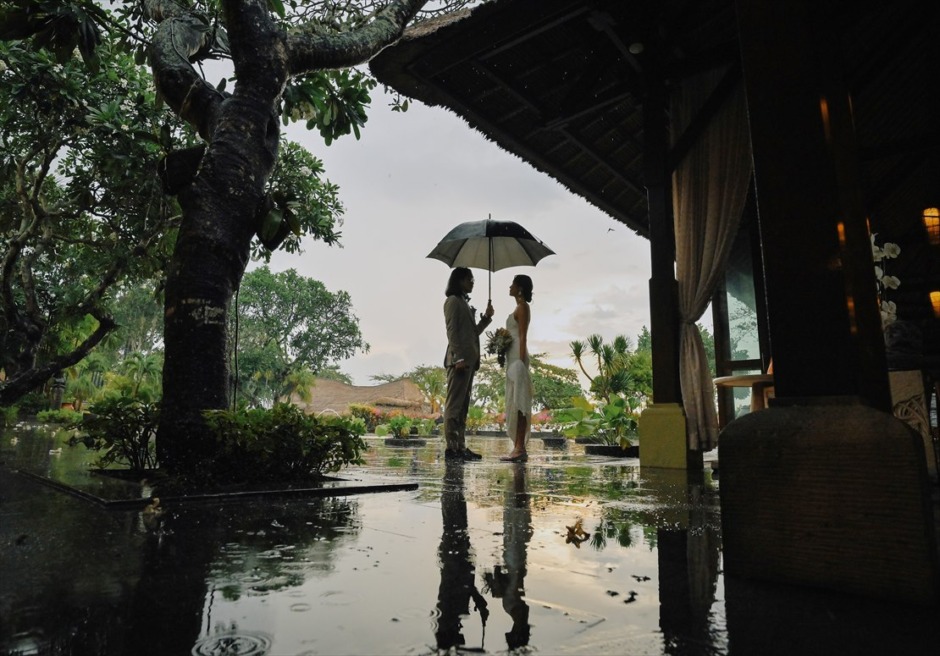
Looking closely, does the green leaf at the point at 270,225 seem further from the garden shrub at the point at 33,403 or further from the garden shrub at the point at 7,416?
the garden shrub at the point at 33,403

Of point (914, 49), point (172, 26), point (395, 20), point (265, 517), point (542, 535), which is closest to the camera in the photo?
point (542, 535)

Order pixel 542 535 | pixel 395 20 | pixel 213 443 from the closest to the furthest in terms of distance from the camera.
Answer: pixel 542 535, pixel 213 443, pixel 395 20

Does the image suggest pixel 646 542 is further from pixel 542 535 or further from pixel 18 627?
pixel 18 627

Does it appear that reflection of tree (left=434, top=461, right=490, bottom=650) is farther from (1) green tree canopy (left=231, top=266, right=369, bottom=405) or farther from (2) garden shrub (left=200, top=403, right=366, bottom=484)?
(1) green tree canopy (left=231, top=266, right=369, bottom=405)

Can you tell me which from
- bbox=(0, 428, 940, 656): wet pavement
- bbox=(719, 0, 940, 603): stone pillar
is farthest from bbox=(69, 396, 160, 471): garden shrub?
bbox=(719, 0, 940, 603): stone pillar

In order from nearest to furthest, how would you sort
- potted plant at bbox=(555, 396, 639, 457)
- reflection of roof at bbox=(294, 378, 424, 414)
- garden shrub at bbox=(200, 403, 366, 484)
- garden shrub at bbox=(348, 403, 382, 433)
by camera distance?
garden shrub at bbox=(200, 403, 366, 484)
potted plant at bbox=(555, 396, 639, 457)
garden shrub at bbox=(348, 403, 382, 433)
reflection of roof at bbox=(294, 378, 424, 414)

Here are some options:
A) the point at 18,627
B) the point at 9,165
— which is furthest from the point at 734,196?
the point at 9,165

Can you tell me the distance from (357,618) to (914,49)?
8.42 metres

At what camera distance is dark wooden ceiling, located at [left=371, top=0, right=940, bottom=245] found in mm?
4977

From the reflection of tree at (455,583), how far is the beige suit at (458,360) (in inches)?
130

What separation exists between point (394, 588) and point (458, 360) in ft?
15.0

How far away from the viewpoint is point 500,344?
5.86 meters

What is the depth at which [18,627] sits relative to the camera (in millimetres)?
1037

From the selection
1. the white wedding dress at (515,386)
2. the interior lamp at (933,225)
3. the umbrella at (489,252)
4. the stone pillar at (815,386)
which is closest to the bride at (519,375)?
the white wedding dress at (515,386)
